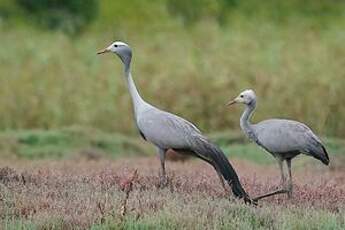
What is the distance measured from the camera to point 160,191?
10.1 m

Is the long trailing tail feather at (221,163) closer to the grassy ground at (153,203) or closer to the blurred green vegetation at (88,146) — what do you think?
the grassy ground at (153,203)

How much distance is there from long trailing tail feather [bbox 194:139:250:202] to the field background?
7.9 inches

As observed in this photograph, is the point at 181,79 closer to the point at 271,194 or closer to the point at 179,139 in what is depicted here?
the point at 179,139

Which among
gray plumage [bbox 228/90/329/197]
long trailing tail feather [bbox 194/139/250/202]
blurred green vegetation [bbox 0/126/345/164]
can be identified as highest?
blurred green vegetation [bbox 0/126/345/164]

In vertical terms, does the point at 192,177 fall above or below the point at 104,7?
below

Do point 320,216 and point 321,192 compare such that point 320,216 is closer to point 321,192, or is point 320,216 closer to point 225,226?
point 225,226

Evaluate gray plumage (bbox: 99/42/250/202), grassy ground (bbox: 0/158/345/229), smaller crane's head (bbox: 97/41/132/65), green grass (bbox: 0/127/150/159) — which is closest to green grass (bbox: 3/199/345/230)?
grassy ground (bbox: 0/158/345/229)

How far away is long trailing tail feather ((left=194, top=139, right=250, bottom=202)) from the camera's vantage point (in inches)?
396

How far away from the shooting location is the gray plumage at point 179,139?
33.4 feet

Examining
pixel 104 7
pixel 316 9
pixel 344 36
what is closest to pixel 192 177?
pixel 344 36

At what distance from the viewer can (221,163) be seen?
33.6 ft

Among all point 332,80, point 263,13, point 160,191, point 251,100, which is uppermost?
point 263,13

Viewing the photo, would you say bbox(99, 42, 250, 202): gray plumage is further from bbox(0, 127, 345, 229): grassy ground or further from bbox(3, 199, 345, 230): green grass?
bbox(3, 199, 345, 230): green grass

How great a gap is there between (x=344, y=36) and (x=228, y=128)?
4385mm
